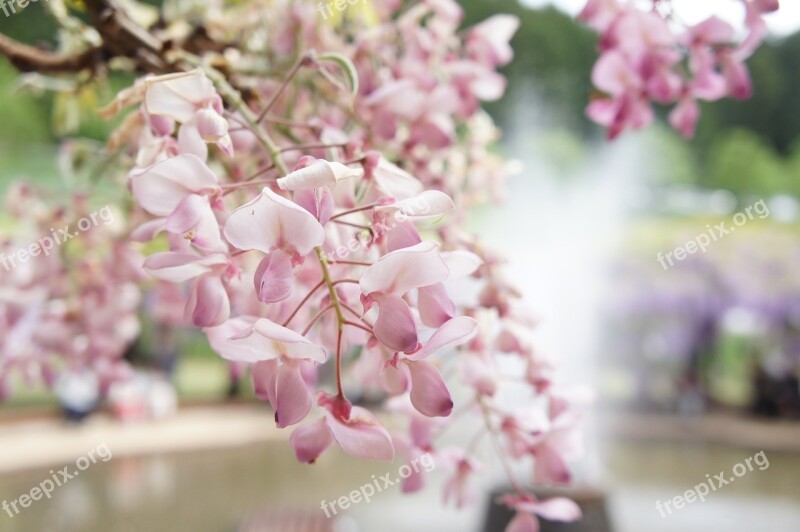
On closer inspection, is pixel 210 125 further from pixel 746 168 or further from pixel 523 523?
pixel 746 168

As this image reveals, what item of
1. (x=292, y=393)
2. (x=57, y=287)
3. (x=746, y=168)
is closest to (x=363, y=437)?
(x=292, y=393)

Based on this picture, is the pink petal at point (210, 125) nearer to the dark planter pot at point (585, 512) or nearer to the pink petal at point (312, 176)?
the pink petal at point (312, 176)

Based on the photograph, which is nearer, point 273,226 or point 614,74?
point 273,226

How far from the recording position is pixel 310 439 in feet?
0.60

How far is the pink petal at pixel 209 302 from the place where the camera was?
0.18 meters

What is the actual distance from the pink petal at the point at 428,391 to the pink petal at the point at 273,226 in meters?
0.04

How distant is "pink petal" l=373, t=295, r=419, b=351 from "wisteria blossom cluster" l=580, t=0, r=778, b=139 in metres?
0.18

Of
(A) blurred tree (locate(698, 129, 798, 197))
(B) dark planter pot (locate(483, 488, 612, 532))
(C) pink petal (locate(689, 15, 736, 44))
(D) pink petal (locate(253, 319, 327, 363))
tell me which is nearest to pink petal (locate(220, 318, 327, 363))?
→ (D) pink petal (locate(253, 319, 327, 363))

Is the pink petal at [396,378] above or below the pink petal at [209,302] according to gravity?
below

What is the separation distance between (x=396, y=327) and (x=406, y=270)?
1cm

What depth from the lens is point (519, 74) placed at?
536 centimetres

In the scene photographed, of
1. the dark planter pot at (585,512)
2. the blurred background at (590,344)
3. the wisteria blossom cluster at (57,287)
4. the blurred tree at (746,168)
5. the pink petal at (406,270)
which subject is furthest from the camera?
the blurred tree at (746,168)

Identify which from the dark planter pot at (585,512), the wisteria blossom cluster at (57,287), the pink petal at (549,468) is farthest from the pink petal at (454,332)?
the dark planter pot at (585,512)

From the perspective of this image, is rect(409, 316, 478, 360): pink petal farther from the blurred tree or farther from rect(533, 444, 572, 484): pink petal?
the blurred tree
